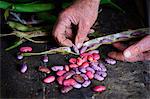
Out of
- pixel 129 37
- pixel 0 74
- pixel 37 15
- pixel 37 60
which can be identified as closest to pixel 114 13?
pixel 129 37

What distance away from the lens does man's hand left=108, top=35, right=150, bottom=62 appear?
166 centimetres

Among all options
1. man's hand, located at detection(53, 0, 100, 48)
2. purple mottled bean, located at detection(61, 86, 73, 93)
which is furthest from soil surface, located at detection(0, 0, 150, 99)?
man's hand, located at detection(53, 0, 100, 48)

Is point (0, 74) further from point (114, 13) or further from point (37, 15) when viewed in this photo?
point (114, 13)

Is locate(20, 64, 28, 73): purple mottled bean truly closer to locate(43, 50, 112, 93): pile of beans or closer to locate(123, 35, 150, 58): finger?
locate(43, 50, 112, 93): pile of beans

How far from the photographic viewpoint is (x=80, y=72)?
1637 millimetres

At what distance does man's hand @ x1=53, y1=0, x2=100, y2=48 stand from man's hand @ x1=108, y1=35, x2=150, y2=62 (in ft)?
0.61

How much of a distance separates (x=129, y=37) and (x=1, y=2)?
2.38ft

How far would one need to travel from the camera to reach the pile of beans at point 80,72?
1.56m

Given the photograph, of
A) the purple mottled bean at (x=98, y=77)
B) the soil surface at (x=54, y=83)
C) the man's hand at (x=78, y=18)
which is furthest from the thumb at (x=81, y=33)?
the purple mottled bean at (x=98, y=77)

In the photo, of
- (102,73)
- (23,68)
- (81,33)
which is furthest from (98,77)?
(23,68)

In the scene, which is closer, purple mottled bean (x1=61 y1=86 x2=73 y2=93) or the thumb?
purple mottled bean (x1=61 y1=86 x2=73 y2=93)

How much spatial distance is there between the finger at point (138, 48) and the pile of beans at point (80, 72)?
0.13 m

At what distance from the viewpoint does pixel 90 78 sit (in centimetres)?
160

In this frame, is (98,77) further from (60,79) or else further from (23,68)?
(23,68)
